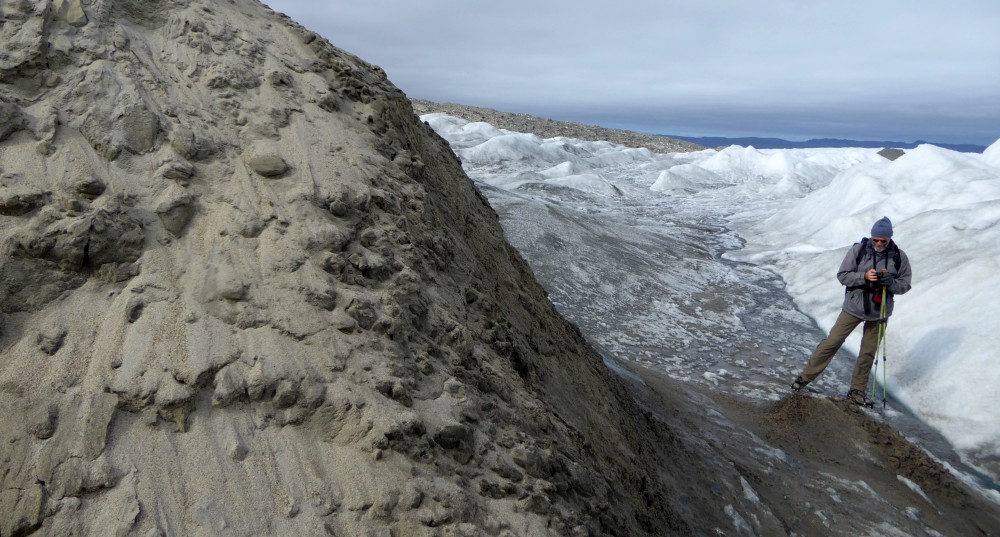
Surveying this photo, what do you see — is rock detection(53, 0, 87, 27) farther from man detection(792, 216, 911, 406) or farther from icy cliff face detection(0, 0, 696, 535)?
man detection(792, 216, 911, 406)

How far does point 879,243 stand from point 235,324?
5196mm

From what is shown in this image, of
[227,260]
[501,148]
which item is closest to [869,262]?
[227,260]

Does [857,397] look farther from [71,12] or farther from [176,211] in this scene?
[71,12]

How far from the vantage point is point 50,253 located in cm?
192

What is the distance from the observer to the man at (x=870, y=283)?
517 centimetres

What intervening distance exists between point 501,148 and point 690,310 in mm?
20651

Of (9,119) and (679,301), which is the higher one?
(9,119)

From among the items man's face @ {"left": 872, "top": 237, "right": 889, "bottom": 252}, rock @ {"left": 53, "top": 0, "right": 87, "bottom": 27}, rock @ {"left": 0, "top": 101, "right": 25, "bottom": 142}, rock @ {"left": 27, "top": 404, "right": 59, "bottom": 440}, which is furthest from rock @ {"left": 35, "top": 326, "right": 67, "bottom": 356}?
man's face @ {"left": 872, "top": 237, "right": 889, "bottom": 252}

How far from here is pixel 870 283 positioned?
522 cm

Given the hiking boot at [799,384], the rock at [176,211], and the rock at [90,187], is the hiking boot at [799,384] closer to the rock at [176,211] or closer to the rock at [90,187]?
the rock at [176,211]

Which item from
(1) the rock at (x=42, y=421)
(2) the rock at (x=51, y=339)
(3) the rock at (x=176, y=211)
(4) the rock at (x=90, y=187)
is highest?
(4) the rock at (x=90, y=187)

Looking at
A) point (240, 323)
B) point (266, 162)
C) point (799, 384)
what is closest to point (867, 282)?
point (799, 384)

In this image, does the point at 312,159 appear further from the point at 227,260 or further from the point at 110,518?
the point at 110,518

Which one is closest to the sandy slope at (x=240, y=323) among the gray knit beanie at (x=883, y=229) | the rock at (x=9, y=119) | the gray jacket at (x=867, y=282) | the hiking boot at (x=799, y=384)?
the rock at (x=9, y=119)
